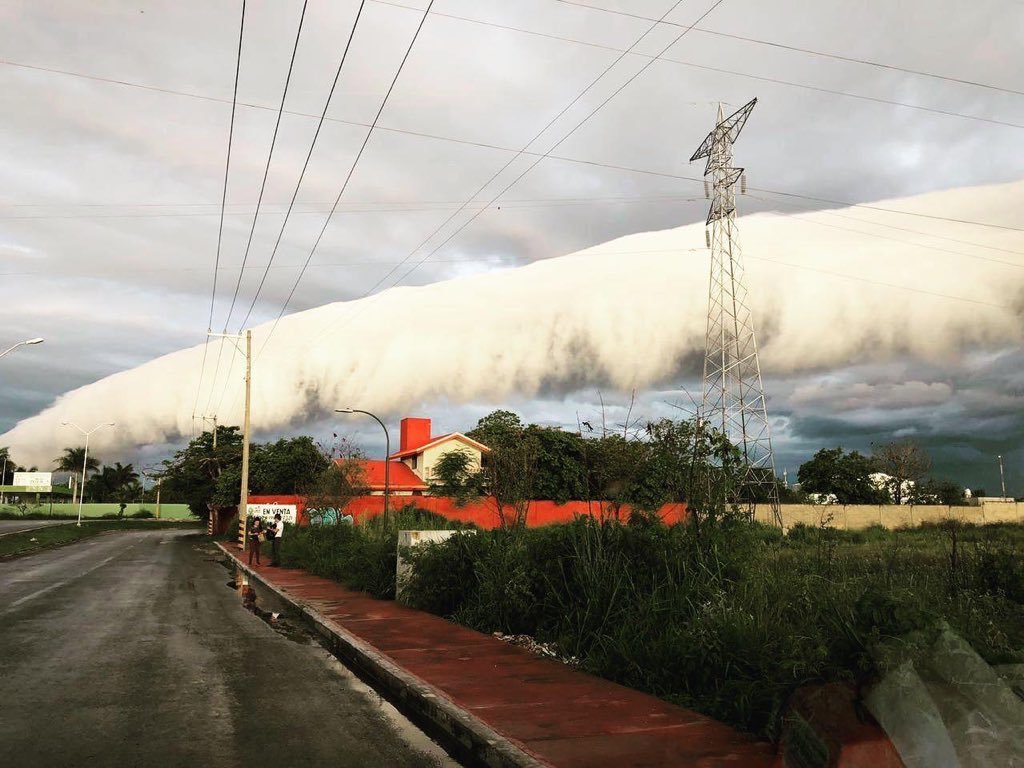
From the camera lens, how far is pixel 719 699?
658 centimetres

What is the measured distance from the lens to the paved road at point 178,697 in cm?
590

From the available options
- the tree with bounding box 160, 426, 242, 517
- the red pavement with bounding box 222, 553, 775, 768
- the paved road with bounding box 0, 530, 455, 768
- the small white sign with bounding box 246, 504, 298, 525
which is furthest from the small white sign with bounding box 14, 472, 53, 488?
the red pavement with bounding box 222, 553, 775, 768

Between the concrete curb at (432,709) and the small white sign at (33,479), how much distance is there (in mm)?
131148

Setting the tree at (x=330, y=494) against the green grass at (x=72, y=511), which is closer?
the tree at (x=330, y=494)

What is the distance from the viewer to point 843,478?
A: 8019cm

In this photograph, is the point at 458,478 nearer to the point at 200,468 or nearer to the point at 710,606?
the point at 200,468

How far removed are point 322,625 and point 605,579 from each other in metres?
4.97

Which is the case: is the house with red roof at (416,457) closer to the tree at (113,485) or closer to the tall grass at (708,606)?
the tall grass at (708,606)

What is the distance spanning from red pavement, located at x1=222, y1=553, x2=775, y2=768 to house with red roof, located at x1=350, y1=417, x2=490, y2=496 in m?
45.0

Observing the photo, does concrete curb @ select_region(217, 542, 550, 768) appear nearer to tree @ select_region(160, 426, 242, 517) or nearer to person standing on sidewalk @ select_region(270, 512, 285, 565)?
person standing on sidewalk @ select_region(270, 512, 285, 565)

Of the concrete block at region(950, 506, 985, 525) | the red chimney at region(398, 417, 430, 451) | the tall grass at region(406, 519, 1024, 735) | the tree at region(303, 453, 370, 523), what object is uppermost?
the red chimney at region(398, 417, 430, 451)

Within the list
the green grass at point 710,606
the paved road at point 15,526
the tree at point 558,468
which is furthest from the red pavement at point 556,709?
the paved road at point 15,526

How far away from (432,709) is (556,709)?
1102mm

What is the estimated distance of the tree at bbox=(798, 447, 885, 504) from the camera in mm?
79500
